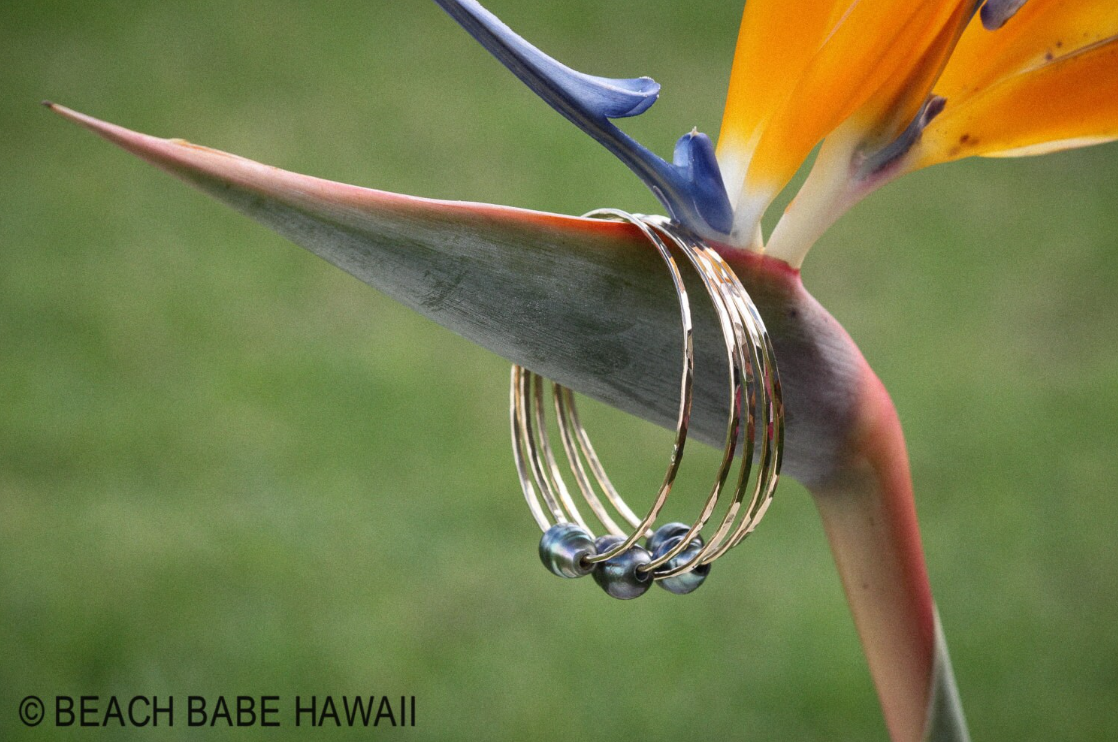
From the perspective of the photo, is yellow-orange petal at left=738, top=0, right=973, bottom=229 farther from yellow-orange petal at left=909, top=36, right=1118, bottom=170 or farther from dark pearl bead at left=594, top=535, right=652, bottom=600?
dark pearl bead at left=594, top=535, right=652, bottom=600

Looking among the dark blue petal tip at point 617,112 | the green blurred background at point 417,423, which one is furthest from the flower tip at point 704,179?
the green blurred background at point 417,423

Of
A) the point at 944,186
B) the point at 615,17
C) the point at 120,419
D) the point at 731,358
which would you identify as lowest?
the point at 731,358

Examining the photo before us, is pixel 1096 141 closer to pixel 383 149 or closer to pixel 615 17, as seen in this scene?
pixel 383 149

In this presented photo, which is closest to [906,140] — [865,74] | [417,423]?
[865,74]

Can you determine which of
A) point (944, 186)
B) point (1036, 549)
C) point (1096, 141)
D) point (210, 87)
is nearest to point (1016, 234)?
point (944, 186)

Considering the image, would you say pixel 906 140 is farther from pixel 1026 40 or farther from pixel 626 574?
pixel 626 574

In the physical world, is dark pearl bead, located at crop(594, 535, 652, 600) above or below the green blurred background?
below

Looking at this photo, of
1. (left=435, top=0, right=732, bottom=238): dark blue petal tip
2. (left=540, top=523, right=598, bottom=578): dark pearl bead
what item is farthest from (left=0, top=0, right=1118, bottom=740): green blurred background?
(left=435, top=0, right=732, bottom=238): dark blue petal tip

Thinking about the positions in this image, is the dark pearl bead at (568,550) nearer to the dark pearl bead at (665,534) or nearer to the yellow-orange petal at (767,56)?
the dark pearl bead at (665,534)
